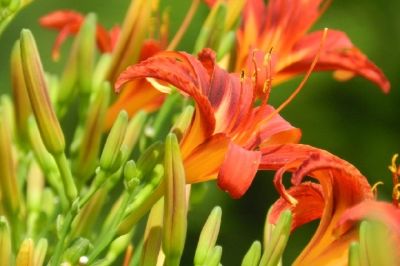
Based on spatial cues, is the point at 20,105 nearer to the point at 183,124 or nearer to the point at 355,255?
the point at 183,124

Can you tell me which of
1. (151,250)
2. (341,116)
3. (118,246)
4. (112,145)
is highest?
(112,145)

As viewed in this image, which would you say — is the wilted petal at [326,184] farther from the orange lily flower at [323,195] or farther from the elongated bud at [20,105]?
the elongated bud at [20,105]

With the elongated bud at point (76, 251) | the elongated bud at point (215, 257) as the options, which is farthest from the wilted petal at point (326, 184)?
Answer: the elongated bud at point (76, 251)

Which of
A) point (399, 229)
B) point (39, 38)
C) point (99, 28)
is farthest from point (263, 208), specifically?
point (399, 229)

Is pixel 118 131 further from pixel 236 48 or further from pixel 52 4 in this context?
pixel 52 4

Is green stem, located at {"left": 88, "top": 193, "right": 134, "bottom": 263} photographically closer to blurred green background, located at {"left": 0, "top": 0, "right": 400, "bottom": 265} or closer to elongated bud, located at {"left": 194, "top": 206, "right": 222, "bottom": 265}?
elongated bud, located at {"left": 194, "top": 206, "right": 222, "bottom": 265}

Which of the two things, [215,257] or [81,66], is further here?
[81,66]

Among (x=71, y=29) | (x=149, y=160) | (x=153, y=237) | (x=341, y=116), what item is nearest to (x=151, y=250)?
(x=153, y=237)
